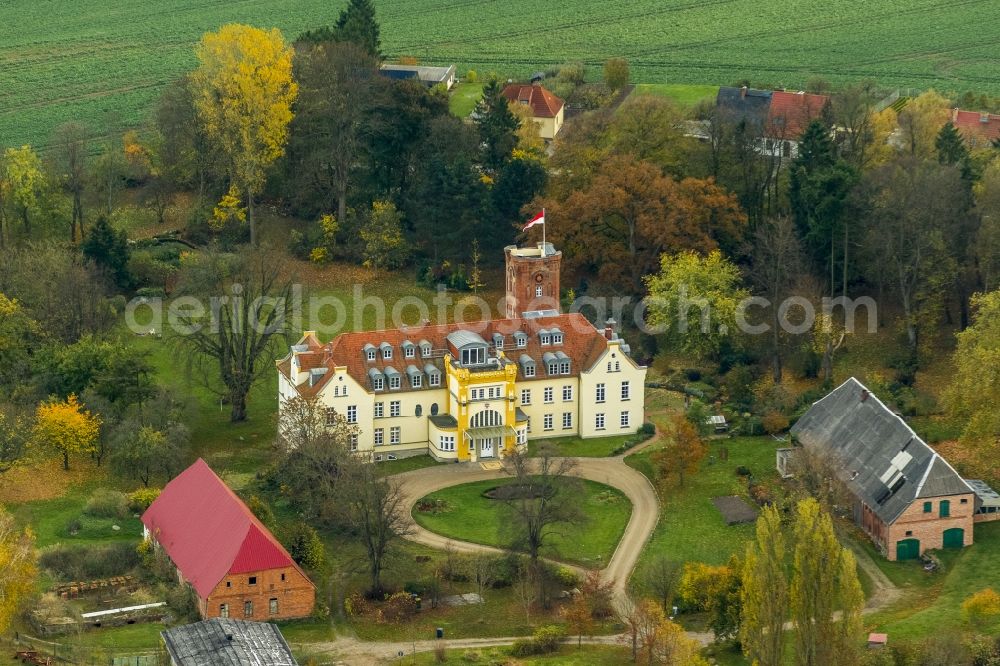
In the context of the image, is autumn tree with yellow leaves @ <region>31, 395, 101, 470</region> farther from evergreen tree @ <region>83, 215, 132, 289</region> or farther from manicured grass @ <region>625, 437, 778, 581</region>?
manicured grass @ <region>625, 437, 778, 581</region>

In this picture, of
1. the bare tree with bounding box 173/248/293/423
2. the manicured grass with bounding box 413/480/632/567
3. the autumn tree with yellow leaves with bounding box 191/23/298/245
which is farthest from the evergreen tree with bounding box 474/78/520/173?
the manicured grass with bounding box 413/480/632/567

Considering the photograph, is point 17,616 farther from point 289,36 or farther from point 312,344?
point 289,36

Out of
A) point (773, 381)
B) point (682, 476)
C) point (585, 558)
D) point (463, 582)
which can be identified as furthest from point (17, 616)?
point (773, 381)

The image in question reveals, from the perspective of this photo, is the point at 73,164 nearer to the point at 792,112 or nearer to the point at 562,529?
the point at 792,112

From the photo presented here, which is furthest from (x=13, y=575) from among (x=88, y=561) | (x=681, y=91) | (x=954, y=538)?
(x=681, y=91)

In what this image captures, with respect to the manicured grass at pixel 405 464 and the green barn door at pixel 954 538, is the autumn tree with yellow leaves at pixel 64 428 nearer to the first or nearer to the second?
the manicured grass at pixel 405 464
